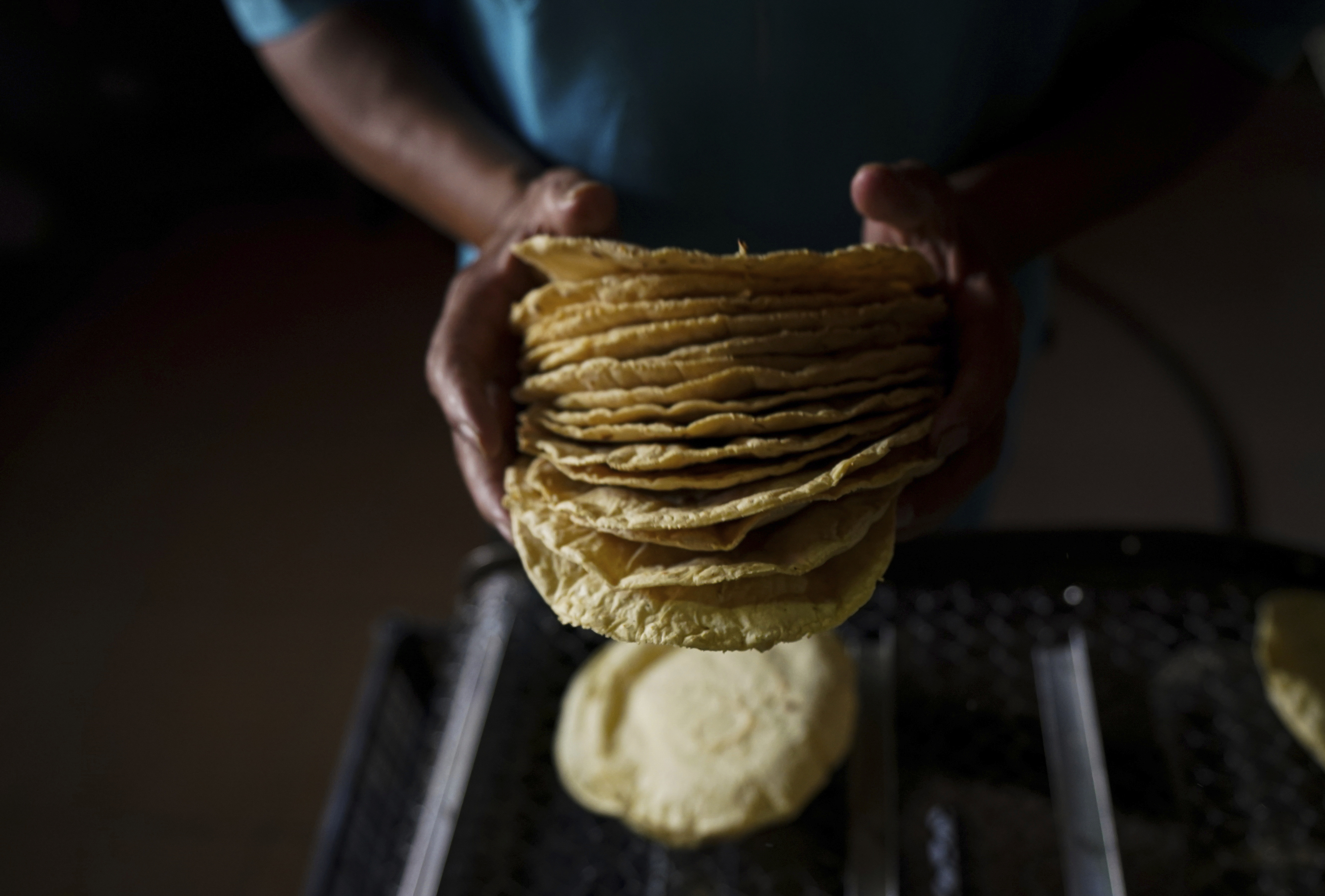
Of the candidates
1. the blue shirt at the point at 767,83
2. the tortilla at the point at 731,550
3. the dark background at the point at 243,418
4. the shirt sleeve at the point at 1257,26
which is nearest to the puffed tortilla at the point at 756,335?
the tortilla at the point at 731,550

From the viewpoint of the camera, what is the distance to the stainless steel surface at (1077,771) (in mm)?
873

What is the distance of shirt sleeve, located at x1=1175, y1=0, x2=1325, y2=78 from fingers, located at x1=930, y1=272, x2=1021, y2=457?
0.51 metres

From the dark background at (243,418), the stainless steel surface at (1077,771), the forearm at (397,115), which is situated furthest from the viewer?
the dark background at (243,418)

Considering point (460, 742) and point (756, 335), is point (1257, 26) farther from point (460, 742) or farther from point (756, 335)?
point (460, 742)

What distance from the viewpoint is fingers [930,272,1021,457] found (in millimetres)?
645

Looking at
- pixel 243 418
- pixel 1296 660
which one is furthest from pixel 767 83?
pixel 243 418

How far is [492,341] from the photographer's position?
77 cm

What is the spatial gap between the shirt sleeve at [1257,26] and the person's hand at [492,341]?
0.72 meters

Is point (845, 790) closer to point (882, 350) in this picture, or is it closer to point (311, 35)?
point (882, 350)

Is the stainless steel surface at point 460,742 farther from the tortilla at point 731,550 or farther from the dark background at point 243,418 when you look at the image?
the dark background at point 243,418

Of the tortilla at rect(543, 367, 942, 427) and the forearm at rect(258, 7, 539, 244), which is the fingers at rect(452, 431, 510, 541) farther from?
the forearm at rect(258, 7, 539, 244)

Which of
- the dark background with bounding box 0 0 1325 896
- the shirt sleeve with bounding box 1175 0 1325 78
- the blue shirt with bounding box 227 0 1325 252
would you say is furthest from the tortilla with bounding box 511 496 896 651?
the dark background with bounding box 0 0 1325 896

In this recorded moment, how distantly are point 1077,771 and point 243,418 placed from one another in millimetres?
2309

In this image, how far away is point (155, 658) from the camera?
2.06m
